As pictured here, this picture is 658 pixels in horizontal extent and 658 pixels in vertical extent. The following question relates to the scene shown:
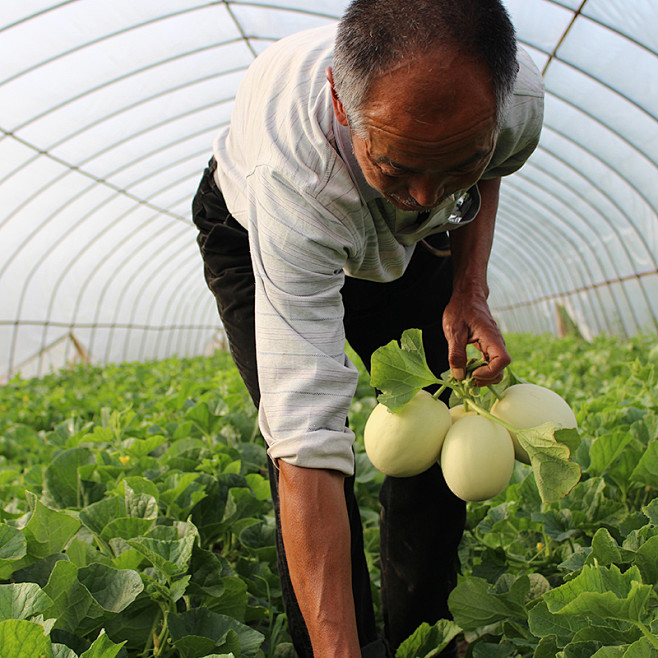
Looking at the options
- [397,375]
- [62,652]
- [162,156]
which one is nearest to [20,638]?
[62,652]

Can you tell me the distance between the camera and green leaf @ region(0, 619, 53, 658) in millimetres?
1017

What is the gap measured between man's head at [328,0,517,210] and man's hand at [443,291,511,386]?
17.0 inches

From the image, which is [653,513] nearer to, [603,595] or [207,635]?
[603,595]

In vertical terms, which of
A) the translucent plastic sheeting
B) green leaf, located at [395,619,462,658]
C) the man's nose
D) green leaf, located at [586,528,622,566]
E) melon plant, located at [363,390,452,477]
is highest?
the translucent plastic sheeting

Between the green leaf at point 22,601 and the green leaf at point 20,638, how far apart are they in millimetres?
139

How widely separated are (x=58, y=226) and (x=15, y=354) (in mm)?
2219

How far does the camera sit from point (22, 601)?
3.85ft

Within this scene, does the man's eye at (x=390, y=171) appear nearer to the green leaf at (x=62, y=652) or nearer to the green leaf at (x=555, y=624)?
the green leaf at (x=555, y=624)

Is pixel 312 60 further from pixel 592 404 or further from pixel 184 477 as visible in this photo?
pixel 592 404

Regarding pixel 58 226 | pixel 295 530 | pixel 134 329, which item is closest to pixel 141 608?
pixel 295 530

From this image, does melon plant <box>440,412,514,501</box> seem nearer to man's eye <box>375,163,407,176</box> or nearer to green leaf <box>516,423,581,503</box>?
green leaf <box>516,423,581,503</box>

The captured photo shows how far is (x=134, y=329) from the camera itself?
15531mm

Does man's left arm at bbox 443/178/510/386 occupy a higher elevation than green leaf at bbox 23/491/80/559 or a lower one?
higher

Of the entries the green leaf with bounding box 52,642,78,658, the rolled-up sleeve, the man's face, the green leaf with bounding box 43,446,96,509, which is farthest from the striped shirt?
the green leaf with bounding box 43,446,96,509
